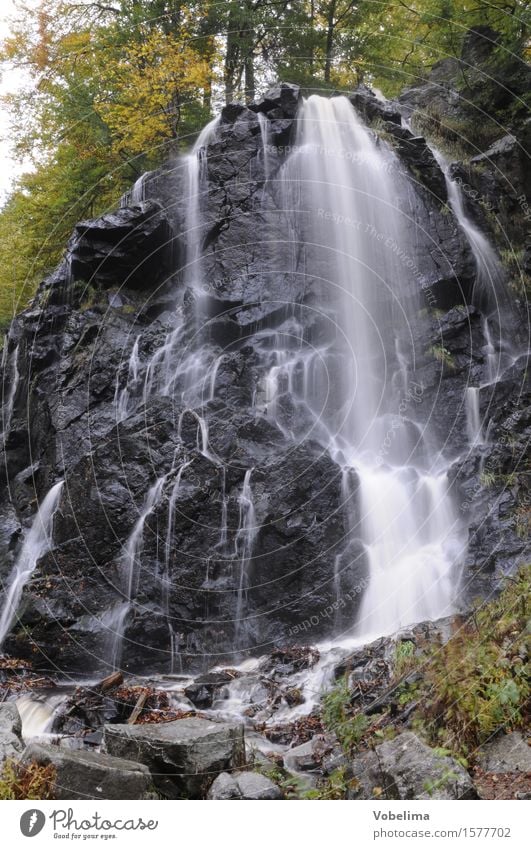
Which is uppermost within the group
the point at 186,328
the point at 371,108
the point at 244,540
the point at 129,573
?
the point at 371,108

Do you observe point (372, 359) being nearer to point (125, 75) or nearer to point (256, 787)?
point (125, 75)

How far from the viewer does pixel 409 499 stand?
1177 centimetres

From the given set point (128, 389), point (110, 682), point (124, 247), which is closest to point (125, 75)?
point (124, 247)

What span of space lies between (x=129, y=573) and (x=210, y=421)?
11.7ft

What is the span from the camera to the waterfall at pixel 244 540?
10.9m

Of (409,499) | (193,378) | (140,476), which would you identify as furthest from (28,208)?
(409,499)

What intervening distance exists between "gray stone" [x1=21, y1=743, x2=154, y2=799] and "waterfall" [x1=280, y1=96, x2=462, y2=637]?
596cm

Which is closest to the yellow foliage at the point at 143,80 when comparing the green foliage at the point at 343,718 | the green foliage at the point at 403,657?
the green foliage at the point at 403,657

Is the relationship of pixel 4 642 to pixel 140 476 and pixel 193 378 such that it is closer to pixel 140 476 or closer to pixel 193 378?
pixel 140 476

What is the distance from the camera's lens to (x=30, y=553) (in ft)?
40.8

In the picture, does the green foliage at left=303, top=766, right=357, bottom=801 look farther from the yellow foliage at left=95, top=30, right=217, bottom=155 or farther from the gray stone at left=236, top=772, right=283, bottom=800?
the yellow foliage at left=95, top=30, right=217, bottom=155

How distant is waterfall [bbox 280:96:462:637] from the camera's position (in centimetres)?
1075

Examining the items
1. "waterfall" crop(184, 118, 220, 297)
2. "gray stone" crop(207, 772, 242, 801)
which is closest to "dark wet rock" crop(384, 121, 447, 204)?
"waterfall" crop(184, 118, 220, 297)

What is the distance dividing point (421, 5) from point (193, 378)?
1358 cm
